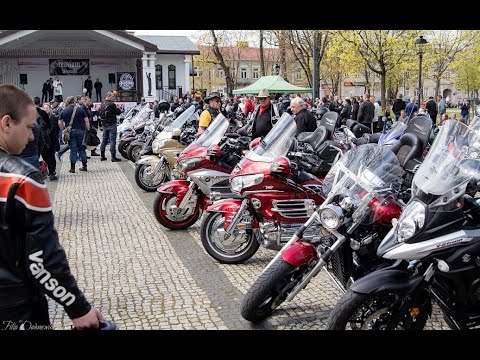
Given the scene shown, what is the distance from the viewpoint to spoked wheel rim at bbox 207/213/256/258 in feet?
18.9

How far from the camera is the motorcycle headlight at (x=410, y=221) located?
10.4ft

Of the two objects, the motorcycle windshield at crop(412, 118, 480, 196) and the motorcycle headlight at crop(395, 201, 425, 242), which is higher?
the motorcycle windshield at crop(412, 118, 480, 196)

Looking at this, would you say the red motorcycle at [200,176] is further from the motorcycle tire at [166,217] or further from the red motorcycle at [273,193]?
the red motorcycle at [273,193]

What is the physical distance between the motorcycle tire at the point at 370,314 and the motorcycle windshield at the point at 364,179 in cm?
65

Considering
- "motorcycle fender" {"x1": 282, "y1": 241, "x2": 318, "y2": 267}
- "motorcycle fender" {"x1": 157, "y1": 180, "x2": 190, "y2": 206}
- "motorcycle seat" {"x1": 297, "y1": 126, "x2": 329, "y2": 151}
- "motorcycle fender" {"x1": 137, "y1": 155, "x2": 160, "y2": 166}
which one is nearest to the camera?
"motorcycle fender" {"x1": 282, "y1": 241, "x2": 318, "y2": 267}

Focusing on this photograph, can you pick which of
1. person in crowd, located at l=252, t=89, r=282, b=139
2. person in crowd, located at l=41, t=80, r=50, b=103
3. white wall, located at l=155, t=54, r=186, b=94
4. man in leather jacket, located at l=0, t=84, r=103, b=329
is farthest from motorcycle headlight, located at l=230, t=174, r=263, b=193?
white wall, located at l=155, t=54, r=186, b=94

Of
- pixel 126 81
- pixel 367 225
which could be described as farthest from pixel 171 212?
pixel 126 81

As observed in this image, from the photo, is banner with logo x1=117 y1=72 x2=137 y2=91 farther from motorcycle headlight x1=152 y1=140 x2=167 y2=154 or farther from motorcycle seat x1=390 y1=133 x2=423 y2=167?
motorcycle seat x1=390 y1=133 x2=423 y2=167

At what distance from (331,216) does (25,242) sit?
6.96 ft

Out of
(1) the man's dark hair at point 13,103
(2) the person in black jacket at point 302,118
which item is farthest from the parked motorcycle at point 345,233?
(2) the person in black jacket at point 302,118

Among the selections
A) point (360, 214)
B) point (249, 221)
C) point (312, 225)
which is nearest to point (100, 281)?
point (249, 221)

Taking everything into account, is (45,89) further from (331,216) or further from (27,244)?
(27,244)
